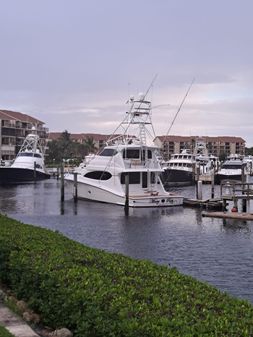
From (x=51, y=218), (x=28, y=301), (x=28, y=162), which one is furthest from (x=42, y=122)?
(x=28, y=301)

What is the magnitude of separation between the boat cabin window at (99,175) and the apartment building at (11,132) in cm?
8641

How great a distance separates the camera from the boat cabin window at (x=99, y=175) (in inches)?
1851

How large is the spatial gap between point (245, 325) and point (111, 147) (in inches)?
1664

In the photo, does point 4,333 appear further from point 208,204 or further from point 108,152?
point 108,152

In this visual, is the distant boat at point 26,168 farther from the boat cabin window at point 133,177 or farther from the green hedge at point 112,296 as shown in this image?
the green hedge at point 112,296

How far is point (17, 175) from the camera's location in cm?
8281

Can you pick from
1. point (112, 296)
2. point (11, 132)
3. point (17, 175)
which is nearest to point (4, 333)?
point (112, 296)

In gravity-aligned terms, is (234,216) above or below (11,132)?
below

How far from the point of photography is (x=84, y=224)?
34125 mm

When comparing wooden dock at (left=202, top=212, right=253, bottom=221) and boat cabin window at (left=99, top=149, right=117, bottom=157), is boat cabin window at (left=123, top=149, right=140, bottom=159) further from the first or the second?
wooden dock at (left=202, top=212, right=253, bottom=221)

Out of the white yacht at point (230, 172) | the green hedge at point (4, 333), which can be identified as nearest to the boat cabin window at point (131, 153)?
the green hedge at point (4, 333)

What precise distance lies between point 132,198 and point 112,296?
37.0 metres

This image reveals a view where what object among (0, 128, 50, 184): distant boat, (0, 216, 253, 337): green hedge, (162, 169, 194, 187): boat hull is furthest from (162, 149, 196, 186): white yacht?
(0, 216, 253, 337): green hedge

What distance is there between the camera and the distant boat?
81.0 meters
